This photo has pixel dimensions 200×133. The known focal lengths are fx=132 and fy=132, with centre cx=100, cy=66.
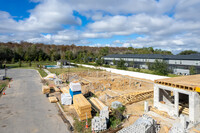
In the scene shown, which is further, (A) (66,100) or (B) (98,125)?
(A) (66,100)

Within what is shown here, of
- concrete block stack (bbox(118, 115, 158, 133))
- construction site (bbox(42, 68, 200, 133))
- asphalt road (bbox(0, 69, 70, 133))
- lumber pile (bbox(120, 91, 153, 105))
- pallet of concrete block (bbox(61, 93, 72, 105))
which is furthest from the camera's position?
lumber pile (bbox(120, 91, 153, 105))

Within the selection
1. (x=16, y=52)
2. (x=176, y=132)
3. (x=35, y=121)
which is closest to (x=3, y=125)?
(x=35, y=121)

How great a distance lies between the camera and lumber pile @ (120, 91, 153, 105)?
1245 centimetres

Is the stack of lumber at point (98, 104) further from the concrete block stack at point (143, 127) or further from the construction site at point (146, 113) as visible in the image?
the concrete block stack at point (143, 127)

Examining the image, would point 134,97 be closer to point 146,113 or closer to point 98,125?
point 146,113

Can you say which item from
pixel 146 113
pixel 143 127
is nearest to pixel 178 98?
pixel 146 113

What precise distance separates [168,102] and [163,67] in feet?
61.0

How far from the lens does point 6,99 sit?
1366 centimetres

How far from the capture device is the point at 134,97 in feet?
42.6

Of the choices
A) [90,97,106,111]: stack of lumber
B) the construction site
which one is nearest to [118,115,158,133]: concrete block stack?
the construction site

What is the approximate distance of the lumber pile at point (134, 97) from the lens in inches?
490

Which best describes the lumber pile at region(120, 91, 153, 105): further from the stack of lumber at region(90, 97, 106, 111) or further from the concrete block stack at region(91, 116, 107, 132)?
the concrete block stack at region(91, 116, 107, 132)

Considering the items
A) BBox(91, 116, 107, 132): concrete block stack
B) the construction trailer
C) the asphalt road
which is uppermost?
the construction trailer

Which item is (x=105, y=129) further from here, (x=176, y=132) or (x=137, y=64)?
(x=137, y=64)
